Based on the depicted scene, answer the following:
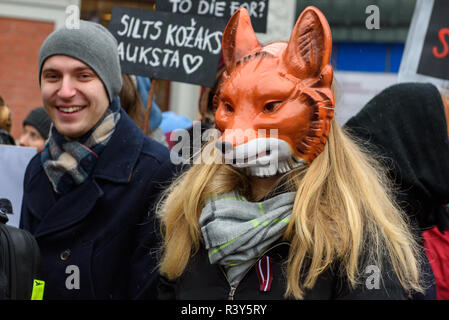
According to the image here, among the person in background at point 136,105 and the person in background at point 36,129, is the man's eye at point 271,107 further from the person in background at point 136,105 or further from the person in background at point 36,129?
the person in background at point 36,129

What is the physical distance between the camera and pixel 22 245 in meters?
2.26

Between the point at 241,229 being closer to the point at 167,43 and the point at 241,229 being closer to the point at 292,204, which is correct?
the point at 292,204

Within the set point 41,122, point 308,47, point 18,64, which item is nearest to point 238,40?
point 308,47

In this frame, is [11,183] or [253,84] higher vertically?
[253,84]

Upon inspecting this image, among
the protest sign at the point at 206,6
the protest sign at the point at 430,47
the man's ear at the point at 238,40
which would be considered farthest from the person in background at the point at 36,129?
the man's ear at the point at 238,40

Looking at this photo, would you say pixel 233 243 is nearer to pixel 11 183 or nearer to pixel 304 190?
pixel 304 190

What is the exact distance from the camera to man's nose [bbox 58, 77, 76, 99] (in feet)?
9.36

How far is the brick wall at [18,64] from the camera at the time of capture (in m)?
9.11

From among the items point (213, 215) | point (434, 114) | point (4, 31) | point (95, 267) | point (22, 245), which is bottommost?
point (95, 267)

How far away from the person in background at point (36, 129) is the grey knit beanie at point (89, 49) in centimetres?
192

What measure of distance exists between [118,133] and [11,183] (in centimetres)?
61

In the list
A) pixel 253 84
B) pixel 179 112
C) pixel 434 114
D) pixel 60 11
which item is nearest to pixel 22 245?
pixel 253 84

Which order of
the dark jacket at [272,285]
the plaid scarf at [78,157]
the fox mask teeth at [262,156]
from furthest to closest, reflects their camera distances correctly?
1. the plaid scarf at [78,157]
2. the fox mask teeth at [262,156]
3. the dark jacket at [272,285]

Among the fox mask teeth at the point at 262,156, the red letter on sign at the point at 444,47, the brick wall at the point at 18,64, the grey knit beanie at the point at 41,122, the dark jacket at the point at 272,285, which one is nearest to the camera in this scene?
the dark jacket at the point at 272,285
